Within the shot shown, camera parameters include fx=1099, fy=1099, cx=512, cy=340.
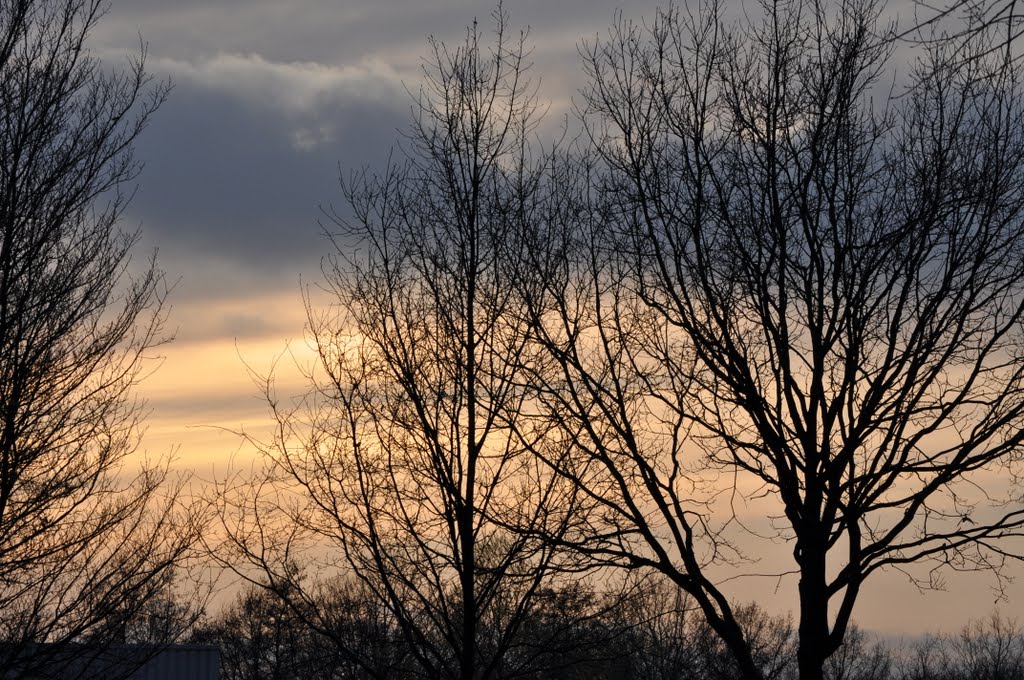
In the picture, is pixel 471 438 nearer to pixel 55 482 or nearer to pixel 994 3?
pixel 55 482

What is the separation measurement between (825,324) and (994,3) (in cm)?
510

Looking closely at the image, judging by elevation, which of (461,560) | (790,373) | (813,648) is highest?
(790,373)

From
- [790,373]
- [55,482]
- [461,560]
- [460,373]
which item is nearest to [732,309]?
[790,373]

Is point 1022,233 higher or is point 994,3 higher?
point 1022,233

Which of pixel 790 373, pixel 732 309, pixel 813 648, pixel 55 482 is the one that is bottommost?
pixel 813 648

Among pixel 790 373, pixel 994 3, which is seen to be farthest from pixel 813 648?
pixel 994 3

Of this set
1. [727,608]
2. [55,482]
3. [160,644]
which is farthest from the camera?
[160,644]

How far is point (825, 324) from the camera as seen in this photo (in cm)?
1018

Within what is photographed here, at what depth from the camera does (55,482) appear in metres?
9.91

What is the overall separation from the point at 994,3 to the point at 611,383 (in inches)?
249

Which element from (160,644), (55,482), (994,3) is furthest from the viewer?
(160,644)

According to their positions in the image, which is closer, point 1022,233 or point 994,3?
point 994,3

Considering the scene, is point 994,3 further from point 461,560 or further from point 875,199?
point 461,560

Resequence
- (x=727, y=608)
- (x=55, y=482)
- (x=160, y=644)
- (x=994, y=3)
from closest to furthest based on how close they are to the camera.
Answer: (x=994, y=3) < (x=55, y=482) < (x=727, y=608) < (x=160, y=644)
